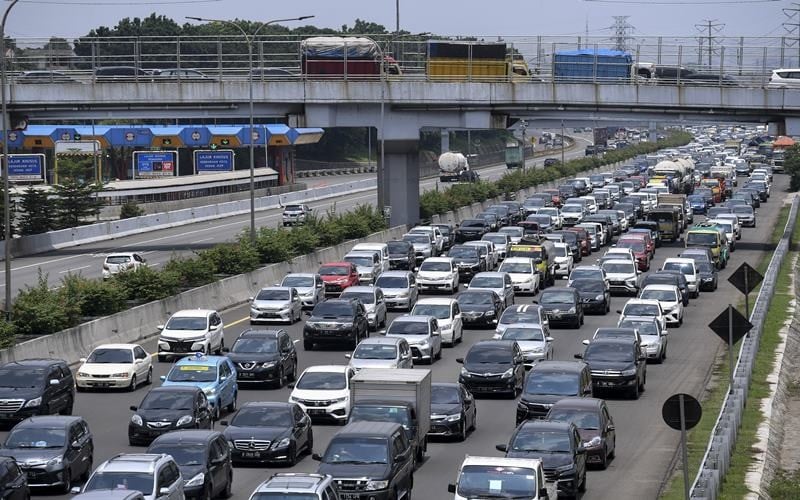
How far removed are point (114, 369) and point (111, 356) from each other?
62cm

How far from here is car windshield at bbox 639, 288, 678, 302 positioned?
167 ft

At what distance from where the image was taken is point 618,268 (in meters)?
59.8

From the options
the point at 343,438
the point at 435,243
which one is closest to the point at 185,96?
the point at 435,243

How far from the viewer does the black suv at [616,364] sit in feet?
120

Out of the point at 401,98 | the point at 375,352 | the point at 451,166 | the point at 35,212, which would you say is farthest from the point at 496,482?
the point at 451,166

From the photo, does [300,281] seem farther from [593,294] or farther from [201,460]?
[201,460]

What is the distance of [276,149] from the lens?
142m

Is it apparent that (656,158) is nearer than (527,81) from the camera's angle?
No

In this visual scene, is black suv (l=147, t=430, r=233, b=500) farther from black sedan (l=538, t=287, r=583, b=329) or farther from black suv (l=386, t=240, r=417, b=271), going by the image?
black suv (l=386, t=240, r=417, b=271)

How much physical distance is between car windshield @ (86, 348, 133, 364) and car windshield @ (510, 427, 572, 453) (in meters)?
14.3

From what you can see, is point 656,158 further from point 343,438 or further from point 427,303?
point 343,438

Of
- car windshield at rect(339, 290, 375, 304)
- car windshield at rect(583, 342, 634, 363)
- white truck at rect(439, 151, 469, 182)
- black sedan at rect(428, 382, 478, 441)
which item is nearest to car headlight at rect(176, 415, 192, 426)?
black sedan at rect(428, 382, 478, 441)

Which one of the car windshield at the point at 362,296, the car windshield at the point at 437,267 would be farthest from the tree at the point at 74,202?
the car windshield at the point at 362,296

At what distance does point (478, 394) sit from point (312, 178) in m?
130
